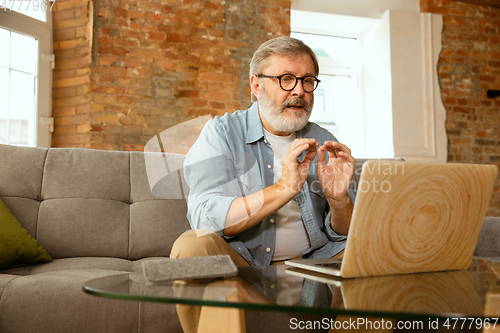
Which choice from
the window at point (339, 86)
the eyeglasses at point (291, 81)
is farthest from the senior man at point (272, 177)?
the window at point (339, 86)

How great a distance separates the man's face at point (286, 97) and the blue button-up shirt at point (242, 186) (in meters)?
0.07

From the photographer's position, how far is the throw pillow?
4.88 feet

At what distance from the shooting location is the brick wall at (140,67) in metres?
3.44

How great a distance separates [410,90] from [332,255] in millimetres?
3251

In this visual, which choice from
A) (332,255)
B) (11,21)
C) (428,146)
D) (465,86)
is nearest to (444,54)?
(465,86)

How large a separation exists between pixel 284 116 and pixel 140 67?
7.65 ft

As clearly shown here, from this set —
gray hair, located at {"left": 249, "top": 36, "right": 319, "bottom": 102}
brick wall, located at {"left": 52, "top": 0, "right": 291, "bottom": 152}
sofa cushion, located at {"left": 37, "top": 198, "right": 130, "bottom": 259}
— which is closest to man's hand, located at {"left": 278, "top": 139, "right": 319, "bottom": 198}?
gray hair, located at {"left": 249, "top": 36, "right": 319, "bottom": 102}

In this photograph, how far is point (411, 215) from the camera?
750mm

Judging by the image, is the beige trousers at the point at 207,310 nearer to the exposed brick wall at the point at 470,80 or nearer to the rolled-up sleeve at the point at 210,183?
the rolled-up sleeve at the point at 210,183

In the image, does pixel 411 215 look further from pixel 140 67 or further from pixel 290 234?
pixel 140 67

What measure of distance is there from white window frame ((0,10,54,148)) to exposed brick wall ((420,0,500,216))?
12.0 ft

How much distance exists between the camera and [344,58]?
15.3ft

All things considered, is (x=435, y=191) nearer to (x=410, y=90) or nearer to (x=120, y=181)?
(x=120, y=181)

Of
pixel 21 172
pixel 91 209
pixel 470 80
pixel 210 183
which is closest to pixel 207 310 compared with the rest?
pixel 210 183
